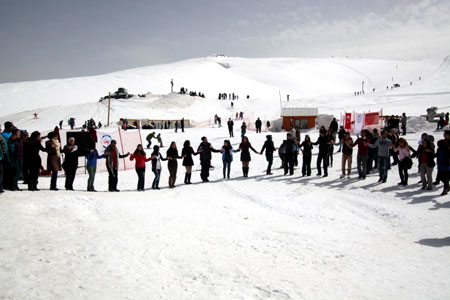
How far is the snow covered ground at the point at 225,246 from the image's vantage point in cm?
399

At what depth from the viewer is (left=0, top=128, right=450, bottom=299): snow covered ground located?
13.1 feet

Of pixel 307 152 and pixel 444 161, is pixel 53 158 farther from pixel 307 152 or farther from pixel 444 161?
pixel 444 161

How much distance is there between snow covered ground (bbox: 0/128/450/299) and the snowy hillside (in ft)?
117

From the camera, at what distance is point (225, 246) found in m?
5.39

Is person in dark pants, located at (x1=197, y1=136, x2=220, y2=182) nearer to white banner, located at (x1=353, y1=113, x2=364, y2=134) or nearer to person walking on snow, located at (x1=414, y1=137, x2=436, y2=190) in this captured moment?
person walking on snow, located at (x1=414, y1=137, x2=436, y2=190)

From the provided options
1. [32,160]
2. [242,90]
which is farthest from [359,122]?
[242,90]

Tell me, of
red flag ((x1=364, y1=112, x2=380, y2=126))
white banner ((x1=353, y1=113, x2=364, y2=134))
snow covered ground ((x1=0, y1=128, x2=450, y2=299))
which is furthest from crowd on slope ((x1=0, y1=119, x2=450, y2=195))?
red flag ((x1=364, y1=112, x2=380, y2=126))

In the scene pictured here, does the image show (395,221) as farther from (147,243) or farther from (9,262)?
(9,262)

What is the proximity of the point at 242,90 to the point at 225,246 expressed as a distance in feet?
272

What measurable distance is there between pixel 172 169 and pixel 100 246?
6064 millimetres

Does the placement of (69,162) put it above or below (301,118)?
below

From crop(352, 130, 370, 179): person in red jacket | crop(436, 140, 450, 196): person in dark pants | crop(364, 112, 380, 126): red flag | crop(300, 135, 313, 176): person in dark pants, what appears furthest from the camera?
crop(364, 112, 380, 126): red flag

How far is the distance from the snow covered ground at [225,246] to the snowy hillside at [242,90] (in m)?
35.5

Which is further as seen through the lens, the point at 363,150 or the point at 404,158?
the point at 363,150
